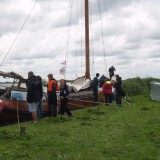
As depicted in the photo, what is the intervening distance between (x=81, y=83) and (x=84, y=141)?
15915 millimetres

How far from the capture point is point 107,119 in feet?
56.7

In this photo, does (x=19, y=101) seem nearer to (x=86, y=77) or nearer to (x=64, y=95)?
(x=64, y=95)

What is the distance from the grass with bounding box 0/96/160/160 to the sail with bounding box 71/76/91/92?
412 inches

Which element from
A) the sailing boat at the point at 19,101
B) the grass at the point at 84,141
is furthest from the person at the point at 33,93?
the sailing boat at the point at 19,101

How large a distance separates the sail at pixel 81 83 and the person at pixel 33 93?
10.0m

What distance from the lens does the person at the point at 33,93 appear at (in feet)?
52.5

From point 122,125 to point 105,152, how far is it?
5.04 meters

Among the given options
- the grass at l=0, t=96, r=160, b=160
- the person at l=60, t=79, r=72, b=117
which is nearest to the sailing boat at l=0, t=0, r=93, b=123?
the person at l=60, t=79, r=72, b=117

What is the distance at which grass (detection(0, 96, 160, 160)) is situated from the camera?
957 centimetres

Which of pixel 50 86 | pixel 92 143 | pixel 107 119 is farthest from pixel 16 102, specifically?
pixel 92 143

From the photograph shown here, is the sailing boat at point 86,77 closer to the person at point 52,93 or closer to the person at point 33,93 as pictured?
Answer: the person at point 52,93

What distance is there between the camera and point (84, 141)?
11422 mm

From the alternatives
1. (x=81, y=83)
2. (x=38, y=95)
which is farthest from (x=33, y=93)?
(x=81, y=83)

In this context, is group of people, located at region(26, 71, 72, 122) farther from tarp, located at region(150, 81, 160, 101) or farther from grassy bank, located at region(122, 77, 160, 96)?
grassy bank, located at region(122, 77, 160, 96)
